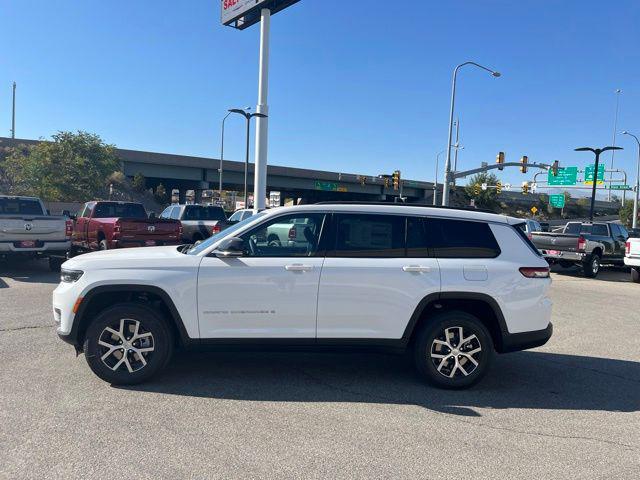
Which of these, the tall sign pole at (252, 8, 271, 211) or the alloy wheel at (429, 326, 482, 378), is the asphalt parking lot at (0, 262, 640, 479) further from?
the tall sign pole at (252, 8, 271, 211)

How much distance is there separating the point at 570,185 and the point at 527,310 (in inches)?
2245

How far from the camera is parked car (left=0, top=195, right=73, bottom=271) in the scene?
11.8 m

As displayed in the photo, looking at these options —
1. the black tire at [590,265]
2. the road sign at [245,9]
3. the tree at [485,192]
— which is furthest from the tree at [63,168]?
the tree at [485,192]

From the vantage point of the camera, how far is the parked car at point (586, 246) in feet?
52.7

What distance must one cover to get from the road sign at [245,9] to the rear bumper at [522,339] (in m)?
28.8

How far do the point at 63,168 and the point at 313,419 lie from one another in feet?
134

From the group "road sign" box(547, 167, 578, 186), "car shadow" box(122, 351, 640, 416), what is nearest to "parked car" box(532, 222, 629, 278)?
"car shadow" box(122, 351, 640, 416)

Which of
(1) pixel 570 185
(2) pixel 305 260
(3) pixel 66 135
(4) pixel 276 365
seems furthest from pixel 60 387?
(1) pixel 570 185

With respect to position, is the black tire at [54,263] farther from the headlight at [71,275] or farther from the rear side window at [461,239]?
the rear side window at [461,239]

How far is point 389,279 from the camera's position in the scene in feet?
16.0

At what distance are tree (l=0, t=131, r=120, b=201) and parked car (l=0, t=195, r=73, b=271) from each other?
1137 inches

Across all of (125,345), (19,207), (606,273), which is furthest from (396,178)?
(125,345)

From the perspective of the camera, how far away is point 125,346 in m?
4.86

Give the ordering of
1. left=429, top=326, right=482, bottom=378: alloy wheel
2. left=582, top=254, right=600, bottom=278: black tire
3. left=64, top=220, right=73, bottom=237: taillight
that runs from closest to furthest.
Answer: left=429, top=326, right=482, bottom=378: alloy wheel < left=64, top=220, right=73, bottom=237: taillight < left=582, top=254, right=600, bottom=278: black tire
